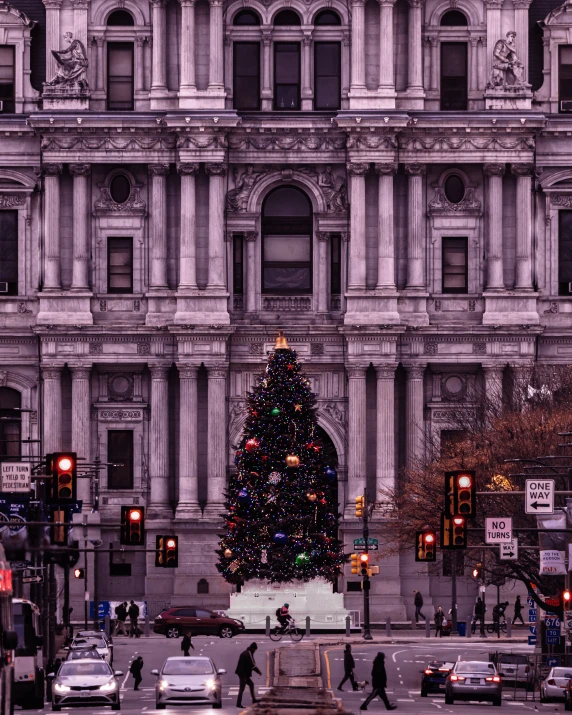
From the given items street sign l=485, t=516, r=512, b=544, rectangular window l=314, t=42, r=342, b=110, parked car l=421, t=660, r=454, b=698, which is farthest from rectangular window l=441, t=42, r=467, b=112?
parked car l=421, t=660, r=454, b=698

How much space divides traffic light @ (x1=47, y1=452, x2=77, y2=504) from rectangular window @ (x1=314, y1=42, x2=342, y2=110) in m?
57.4

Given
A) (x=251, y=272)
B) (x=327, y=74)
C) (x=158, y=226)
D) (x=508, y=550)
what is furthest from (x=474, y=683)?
(x=327, y=74)

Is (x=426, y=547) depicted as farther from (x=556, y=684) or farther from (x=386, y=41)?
(x=386, y=41)

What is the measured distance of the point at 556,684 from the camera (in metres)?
81.4

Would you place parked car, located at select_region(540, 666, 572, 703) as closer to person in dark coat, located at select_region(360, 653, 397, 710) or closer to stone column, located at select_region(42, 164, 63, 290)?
person in dark coat, located at select_region(360, 653, 397, 710)

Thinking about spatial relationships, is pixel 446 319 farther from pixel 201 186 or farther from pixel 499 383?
pixel 201 186

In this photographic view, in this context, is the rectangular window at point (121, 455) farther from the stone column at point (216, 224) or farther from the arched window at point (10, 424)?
Answer: the stone column at point (216, 224)

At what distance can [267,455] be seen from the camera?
112500mm

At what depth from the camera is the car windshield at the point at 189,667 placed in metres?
75.3

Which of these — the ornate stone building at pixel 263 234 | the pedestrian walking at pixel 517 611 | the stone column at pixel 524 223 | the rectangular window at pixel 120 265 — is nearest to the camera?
the pedestrian walking at pixel 517 611

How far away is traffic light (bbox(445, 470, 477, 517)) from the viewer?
6819 cm

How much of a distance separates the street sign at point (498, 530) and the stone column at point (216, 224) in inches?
1549

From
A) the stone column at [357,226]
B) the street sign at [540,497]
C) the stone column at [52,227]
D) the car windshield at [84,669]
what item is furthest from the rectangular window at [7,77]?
the car windshield at [84,669]

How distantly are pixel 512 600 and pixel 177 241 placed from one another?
2247 centimetres
